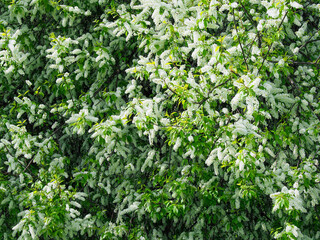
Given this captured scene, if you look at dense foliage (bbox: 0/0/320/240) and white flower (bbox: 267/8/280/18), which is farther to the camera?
dense foliage (bbox: 0/0/320/240)

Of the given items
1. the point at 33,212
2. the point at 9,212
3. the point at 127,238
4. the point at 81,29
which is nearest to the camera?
the point at 33,212

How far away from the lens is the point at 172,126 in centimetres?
328

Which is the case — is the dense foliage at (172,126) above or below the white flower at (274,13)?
below

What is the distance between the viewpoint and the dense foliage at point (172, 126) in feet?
10.6

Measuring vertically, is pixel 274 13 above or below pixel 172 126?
above

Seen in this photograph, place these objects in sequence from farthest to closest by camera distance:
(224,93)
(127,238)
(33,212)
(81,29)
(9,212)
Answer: (81,29)
(9,212)
(127,238)
(33,212)
(224,93)

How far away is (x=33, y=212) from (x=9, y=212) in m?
0.83

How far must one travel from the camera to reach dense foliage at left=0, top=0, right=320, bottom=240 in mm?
3234

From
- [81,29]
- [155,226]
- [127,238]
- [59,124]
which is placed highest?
[81,29]

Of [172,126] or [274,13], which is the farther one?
[172,126]

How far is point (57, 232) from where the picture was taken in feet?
12.5

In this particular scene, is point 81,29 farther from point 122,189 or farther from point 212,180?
point 212,180

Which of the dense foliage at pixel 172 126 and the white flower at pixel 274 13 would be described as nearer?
the white flower at pixel 274 13

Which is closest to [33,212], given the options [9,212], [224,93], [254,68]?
[9,212]
